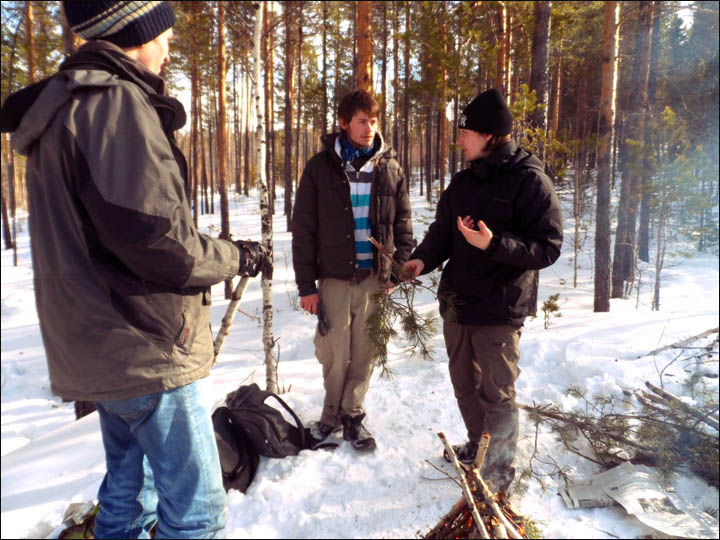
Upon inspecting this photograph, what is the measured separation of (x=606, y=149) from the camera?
24.6 feet

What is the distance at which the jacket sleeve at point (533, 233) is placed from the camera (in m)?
2.19

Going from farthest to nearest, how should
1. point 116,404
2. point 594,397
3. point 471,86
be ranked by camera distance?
point 471,86 < point 594,397 < point 116,404

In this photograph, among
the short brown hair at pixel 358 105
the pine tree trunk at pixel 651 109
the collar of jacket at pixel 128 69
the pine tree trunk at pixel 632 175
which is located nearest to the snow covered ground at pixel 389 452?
the collar of jacket at pixel 128 69

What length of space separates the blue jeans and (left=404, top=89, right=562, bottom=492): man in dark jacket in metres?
1.52

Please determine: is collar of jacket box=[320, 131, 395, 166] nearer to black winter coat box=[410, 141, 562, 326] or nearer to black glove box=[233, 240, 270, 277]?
black winter coat box=[410, 141, 562, 326]

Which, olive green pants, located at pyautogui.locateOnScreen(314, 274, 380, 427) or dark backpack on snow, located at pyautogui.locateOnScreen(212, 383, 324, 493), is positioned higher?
olive green pants, located at pyautogui.locateOnScreen(314, 274, 380, 427)

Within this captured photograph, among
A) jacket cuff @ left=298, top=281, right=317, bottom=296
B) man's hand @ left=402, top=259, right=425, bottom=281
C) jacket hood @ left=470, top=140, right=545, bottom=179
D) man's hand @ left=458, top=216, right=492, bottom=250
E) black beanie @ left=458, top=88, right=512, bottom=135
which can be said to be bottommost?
jacket cuff @ left=298, top=281, right=317, bottom=296

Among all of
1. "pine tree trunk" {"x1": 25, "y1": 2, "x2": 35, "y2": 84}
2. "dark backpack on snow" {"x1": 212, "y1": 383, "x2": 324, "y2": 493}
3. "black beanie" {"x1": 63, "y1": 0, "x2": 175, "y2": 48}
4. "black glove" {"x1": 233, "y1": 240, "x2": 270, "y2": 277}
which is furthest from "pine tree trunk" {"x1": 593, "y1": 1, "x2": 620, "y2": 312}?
"pine tree trunk" {"x1": 25, "y1": 2, "x2": 35, "y2": 84}

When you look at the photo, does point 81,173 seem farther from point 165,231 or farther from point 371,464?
point 371,464

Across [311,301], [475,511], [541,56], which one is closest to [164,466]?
[475,511]

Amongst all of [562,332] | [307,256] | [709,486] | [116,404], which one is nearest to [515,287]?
[307,256]

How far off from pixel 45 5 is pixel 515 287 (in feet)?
53.0

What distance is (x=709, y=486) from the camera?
7.84ft

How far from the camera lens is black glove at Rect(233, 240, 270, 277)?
180 cm
